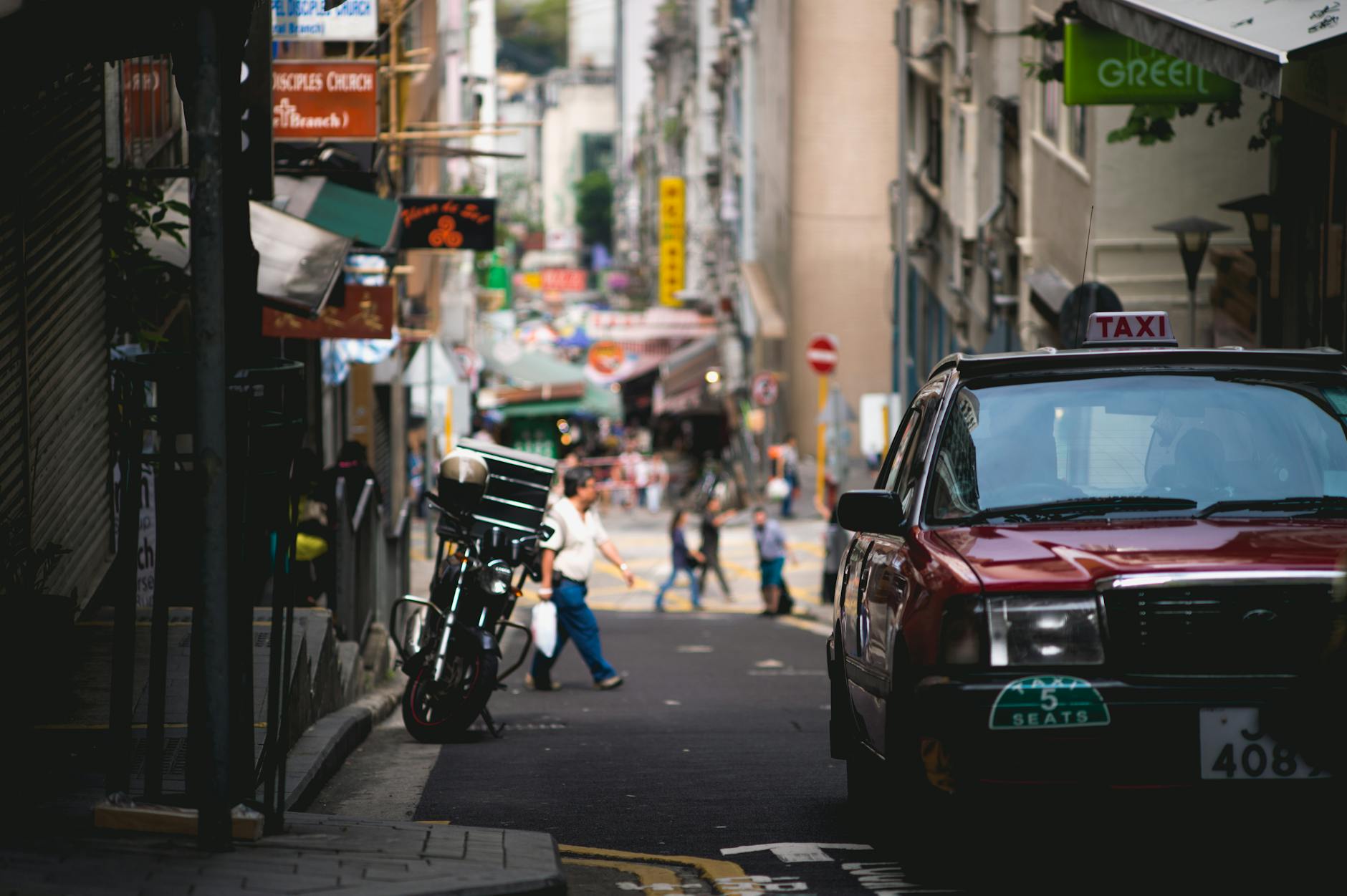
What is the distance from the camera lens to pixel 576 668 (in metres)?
19.2

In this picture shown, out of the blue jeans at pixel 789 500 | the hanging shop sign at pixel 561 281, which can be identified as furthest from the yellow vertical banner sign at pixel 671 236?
the hanging shop sign at pixel 561 281

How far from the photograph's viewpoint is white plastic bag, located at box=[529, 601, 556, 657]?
48.6ft

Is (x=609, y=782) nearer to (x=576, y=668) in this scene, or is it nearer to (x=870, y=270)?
(x=576, y=668)

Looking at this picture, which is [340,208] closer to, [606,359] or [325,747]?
[325,747]

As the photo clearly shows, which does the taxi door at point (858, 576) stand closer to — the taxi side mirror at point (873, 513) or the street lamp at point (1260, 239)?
the taxi side mirror at point (873, 513)

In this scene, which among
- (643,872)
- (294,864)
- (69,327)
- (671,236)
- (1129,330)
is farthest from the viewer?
(671,236)

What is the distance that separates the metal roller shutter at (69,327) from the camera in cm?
977

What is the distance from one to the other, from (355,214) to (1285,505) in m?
11.9

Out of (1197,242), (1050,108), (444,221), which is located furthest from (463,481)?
(1050,108)

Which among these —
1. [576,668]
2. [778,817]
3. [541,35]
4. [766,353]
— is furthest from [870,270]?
[541,35]

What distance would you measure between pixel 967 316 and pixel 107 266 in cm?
2341

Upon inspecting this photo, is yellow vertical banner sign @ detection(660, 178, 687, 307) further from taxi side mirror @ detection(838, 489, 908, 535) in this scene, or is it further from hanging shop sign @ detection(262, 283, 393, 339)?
taxi side mirror @ detection(838, 489, 908, 535)

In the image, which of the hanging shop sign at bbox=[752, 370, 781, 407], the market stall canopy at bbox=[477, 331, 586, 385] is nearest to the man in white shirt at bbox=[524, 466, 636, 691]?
the hanging shop sign at bbox=[752, 370, 781, 407]

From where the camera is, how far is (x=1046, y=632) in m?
5.65
